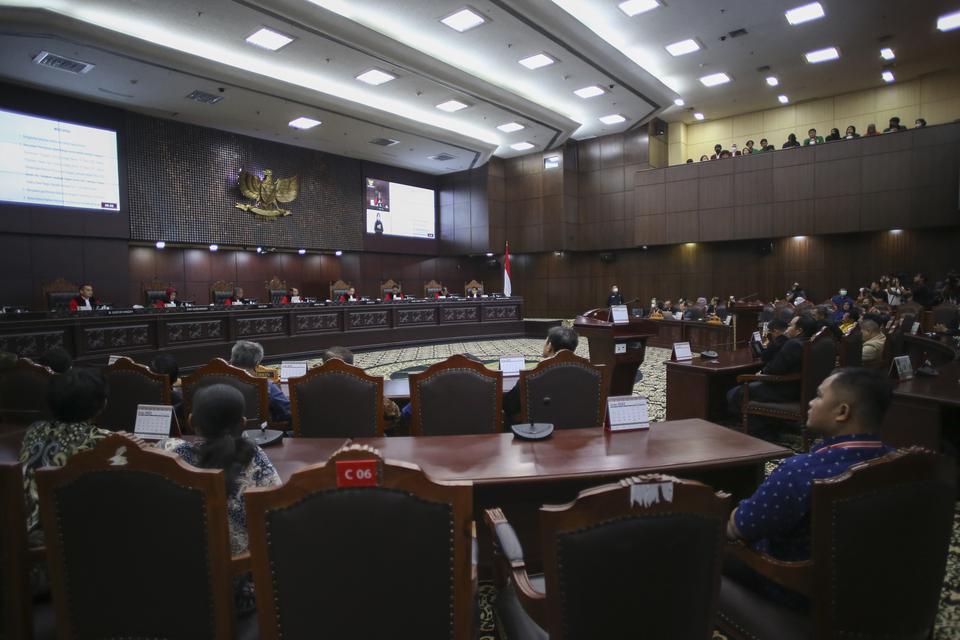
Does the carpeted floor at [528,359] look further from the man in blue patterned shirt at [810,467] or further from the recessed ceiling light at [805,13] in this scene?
the recessed ceiling light at [805,13]

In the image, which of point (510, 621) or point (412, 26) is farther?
point (412, 26)

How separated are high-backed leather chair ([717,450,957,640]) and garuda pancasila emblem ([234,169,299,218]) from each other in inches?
483

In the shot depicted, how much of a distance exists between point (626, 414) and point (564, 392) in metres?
0.51

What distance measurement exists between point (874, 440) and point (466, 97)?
1043 centimetres

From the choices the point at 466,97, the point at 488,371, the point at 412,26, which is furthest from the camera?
the point at 466,97

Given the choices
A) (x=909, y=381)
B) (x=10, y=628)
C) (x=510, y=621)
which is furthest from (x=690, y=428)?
(x=10, y=628)

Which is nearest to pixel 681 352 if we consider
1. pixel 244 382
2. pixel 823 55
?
pixel 244 382

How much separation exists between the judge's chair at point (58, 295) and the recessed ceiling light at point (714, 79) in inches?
514

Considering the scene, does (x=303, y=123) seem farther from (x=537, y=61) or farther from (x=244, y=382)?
(x=244, y=382)

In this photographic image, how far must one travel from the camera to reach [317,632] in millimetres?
1113

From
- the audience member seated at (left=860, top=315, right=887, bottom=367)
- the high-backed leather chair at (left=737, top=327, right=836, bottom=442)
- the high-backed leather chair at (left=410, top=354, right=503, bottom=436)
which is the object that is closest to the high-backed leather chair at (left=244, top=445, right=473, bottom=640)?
the high-backed leather chair at (left=410, top=354, right=503, bottom=436)

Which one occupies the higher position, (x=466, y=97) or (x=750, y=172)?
(x=466, y=97)

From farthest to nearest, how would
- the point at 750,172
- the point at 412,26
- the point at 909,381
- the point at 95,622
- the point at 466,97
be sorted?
the point at 750,172
the point at 466,97
the point at 412,26
the point at 909,381
the point at 95,622

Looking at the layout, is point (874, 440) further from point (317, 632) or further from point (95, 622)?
point (95, 622)
